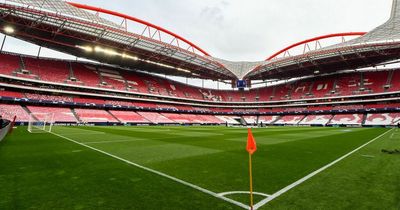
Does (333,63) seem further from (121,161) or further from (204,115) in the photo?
(121,161)

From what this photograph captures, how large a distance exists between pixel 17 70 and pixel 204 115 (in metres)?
49.7

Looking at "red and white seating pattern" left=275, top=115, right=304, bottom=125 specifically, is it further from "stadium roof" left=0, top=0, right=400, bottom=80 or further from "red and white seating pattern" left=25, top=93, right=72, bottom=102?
"red and white seating pattern" left=25, top=93, right=72, bottom=102

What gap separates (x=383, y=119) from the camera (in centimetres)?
5072

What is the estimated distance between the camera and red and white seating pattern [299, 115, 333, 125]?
192ft

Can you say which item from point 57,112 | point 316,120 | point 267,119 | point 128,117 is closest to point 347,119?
point 316,120

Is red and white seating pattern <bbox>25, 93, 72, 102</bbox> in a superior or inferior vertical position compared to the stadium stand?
superior

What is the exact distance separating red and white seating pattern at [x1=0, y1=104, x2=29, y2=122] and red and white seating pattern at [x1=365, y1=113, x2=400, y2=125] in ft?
238

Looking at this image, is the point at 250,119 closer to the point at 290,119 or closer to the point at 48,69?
the point at 290,119

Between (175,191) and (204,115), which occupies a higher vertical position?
(204,115)

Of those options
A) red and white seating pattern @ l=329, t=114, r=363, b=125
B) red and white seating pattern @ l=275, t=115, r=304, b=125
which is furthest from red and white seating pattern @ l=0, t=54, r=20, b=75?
red and white seating pattern @ l=329, t=114, r=363, b=125

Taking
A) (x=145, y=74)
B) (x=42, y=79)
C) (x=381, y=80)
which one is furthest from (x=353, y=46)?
(x=42, y=79)

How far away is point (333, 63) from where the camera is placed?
58875 millimetres

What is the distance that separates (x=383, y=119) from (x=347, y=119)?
7094 mm

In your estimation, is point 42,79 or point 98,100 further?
point 98,100
